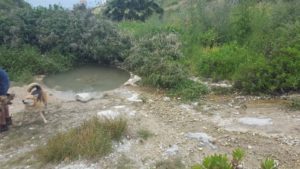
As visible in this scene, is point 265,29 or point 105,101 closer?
point 105,101

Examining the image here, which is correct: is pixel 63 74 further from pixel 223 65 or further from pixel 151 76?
→ pixel 223 65

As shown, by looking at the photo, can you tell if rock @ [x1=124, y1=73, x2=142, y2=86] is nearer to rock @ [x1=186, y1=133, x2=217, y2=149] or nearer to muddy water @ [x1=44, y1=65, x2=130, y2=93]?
muddy water @ [x1=44, y1=65, x2=130, y2=93]

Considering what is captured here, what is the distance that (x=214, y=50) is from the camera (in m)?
10.5

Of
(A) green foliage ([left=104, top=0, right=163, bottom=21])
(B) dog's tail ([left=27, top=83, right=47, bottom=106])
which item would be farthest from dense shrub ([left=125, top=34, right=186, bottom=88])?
(A) green foliage ([left=104, top=0, right=163, bottom=21])

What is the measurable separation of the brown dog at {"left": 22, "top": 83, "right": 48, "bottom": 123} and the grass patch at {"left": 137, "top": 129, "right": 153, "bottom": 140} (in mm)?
1940

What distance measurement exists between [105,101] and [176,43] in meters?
2.99

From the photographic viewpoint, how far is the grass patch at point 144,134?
24.2ft

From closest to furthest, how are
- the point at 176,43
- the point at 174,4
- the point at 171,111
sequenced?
the point at 171,111 < the point at 176,43 < the point at 174,4

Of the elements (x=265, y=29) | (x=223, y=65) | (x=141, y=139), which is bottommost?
(x=141, y=139)

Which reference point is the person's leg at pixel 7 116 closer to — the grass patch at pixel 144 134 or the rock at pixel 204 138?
the grass patch at pixel 144 134

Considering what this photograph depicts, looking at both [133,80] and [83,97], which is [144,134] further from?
[133,80]

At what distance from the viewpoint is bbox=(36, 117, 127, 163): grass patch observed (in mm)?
6754

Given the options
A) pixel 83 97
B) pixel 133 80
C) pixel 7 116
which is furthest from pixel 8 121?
pixel 133 80

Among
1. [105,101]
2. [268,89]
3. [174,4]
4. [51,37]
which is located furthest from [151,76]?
[174,4]
